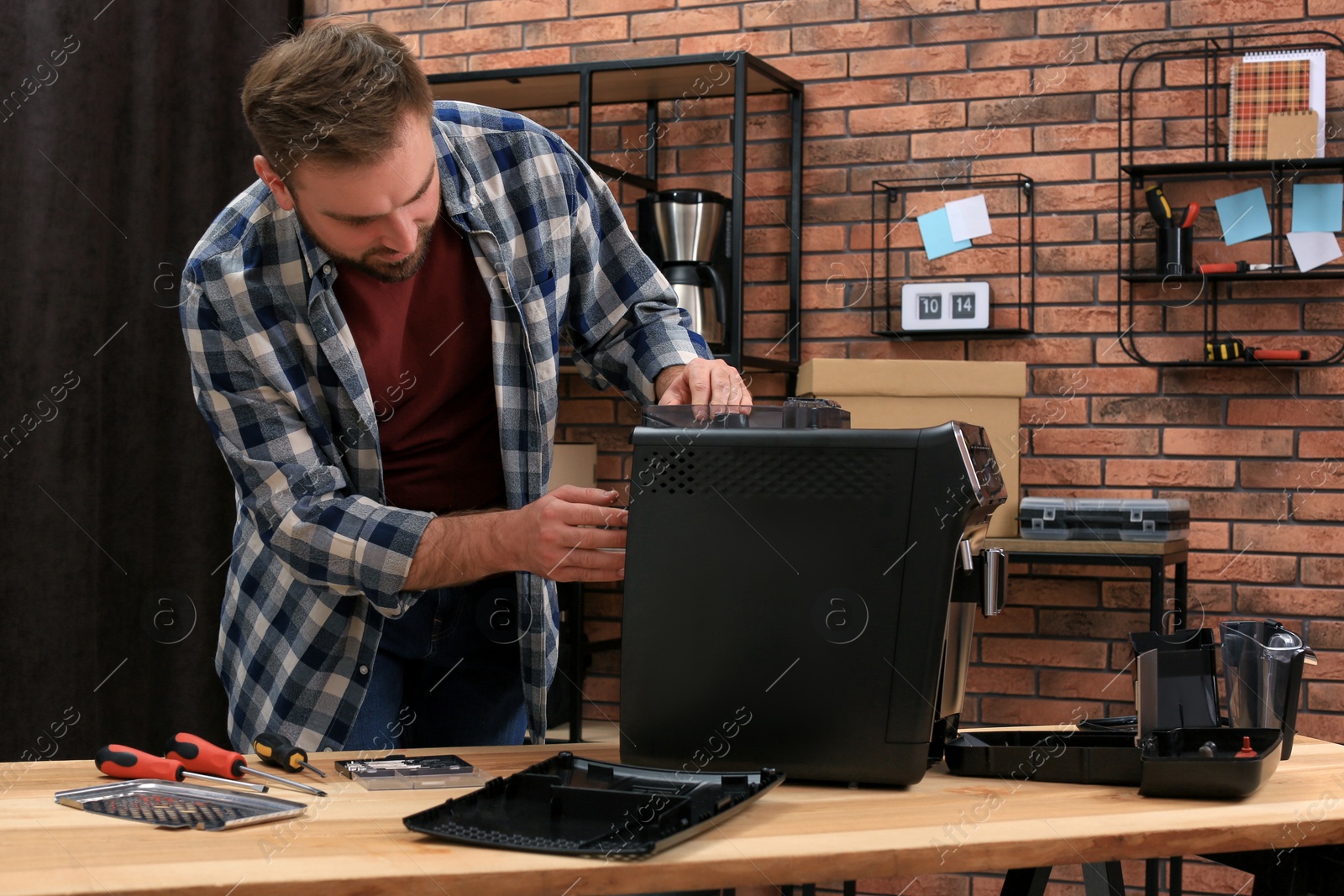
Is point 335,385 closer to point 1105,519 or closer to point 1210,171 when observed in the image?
point 1105,519

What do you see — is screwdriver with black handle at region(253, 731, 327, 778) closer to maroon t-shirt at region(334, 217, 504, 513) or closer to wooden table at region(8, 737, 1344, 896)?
wooden table at region(8, 737, 1344, 896)

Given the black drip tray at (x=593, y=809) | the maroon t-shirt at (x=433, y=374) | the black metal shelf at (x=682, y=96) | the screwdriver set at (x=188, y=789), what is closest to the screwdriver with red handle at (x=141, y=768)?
the screwdriver set at (x=188, y=789)

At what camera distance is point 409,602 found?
4.32 ft

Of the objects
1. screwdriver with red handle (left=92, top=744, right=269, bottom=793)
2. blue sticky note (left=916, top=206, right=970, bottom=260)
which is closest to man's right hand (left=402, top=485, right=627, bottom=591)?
screwdriver with red handle (left=92, top=744, right=269, bottom=793)

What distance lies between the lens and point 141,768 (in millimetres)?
1033

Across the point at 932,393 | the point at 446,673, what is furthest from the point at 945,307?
the point at 446,673

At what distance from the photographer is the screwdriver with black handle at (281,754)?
1067 millimetres

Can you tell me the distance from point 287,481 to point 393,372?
21cm

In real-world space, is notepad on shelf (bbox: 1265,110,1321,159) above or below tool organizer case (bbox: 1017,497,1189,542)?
above

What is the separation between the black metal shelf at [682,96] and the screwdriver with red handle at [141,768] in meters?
1.79

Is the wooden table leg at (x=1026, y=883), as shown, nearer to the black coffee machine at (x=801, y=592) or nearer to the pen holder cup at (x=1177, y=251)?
the black coffee machine at (x=801, y=592)

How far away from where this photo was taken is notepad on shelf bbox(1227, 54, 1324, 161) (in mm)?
2613

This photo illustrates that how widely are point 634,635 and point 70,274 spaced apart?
200cm

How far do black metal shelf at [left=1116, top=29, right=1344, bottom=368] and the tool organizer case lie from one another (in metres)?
0.38
